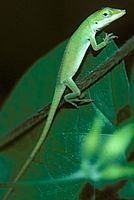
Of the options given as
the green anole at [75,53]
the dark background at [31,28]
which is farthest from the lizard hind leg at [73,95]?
the dark background at [31,28]

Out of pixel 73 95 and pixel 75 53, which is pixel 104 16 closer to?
pixel 75 53

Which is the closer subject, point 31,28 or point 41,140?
point 41,140

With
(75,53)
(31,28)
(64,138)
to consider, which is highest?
(31,28)

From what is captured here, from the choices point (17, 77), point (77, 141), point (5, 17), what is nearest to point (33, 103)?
point (17, 77)

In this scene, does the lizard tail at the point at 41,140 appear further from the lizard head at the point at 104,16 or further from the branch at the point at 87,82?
the lizard head at the point at 104,16

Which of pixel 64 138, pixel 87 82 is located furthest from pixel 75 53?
pixel 64 138

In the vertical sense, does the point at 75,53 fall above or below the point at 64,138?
above

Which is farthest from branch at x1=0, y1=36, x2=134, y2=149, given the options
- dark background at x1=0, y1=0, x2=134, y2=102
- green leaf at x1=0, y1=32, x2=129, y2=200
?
dark background at x1=0, y1=0, x2=134, y2=102
